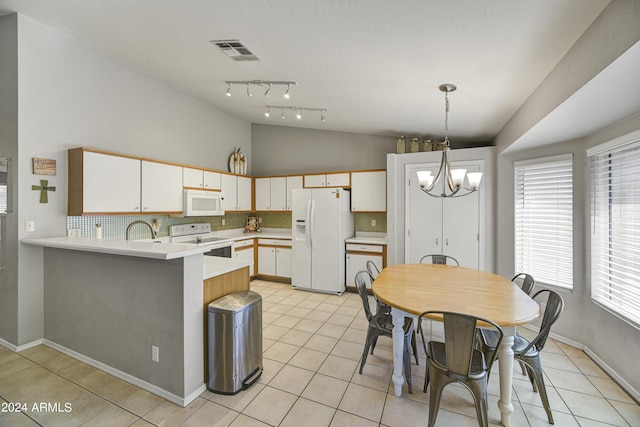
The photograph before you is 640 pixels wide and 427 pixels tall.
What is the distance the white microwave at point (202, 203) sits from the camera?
13.2 feet

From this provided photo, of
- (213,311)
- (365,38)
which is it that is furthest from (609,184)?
(213,311)

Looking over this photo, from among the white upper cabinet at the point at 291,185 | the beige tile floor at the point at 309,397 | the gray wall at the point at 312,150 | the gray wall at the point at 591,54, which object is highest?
the gray wall at the point at 312,150

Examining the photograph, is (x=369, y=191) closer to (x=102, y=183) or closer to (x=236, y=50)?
(x=236, y=50)

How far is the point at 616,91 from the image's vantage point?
63.7 inches

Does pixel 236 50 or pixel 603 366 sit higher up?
pixel 236 50

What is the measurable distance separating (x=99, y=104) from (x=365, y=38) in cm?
328

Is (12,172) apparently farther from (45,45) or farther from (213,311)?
(213,311)

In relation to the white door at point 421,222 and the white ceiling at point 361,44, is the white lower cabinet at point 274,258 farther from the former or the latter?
the white ceiling at point 361,44

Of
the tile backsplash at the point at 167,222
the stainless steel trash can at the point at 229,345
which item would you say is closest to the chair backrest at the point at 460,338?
the stainless steel trash can at the point at 229,345

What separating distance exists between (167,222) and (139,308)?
2319 millimetres

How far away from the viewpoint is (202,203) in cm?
432

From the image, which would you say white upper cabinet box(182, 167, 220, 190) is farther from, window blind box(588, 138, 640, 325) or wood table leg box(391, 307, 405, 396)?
window blind box(588, 138, 640, 325)

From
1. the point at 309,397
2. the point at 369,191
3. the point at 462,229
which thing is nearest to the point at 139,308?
the point at 309,397

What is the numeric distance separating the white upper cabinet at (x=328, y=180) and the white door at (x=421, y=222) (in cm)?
114
